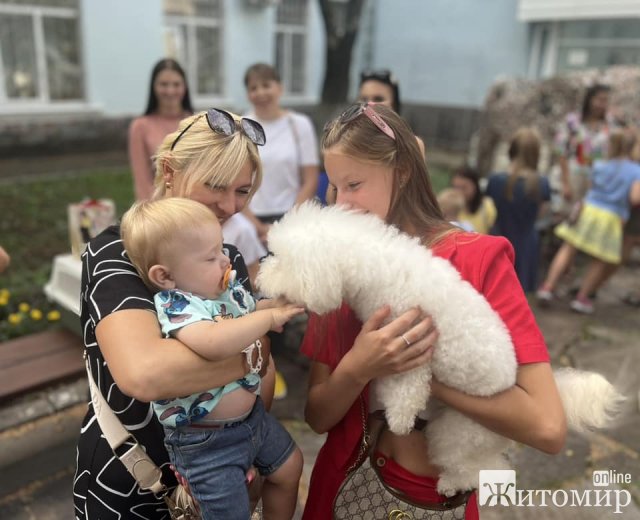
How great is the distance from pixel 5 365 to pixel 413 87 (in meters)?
15.0

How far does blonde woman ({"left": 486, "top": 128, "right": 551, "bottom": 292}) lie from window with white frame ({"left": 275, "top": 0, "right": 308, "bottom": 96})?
11.1 metres

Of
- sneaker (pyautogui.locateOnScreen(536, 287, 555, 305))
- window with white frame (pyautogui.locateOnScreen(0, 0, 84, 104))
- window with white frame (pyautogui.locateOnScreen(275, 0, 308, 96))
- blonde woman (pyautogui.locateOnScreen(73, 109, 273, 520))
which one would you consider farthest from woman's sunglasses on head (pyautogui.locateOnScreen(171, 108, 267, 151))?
window with white frame (pyautogui.locateOnScreen(275, 0, 308, 96))

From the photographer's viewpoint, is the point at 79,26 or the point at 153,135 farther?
the point at 79,26

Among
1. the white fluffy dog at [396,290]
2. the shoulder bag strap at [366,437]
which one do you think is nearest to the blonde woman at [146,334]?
the white fluffy dog at [396,290]

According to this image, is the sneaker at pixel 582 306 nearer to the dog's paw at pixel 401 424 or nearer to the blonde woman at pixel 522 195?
the blonde woman at pixel 522 195

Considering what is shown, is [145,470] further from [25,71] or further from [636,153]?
[25,71]

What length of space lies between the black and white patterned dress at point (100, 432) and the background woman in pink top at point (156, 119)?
8.10ft

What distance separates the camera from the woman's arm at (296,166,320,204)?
4027mm

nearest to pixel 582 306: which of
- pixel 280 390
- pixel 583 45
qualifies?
pixel 280 390

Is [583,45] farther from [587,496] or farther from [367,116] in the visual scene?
[367,116]

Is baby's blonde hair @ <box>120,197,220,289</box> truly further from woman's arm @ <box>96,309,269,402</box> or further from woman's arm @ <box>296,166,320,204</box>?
woman's arm @ <box>296,166,320,204</box>

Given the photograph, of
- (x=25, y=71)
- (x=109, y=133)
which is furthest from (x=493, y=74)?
(x=25, y=71)

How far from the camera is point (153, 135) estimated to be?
3.85 meters

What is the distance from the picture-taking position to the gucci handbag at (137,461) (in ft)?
4.66
